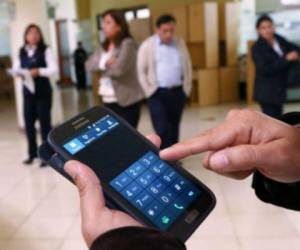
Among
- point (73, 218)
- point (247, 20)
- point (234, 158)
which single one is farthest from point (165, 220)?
point (247, 20)

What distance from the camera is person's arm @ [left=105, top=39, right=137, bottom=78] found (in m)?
3.46

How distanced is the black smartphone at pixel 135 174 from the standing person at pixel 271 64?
3035mm

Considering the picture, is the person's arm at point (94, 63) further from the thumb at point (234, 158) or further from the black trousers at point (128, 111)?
the thumb at point (234, 158)

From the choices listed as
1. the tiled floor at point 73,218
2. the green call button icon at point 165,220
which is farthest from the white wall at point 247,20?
the green call button icon at point 165,220

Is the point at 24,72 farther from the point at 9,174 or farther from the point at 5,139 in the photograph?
the point at 5,139

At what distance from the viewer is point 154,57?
379cm

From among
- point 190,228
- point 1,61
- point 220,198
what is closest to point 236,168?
point 190,228

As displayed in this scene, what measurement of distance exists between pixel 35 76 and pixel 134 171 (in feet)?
11.7

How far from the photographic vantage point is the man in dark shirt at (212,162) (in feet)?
2.08

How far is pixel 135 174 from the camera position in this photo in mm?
783

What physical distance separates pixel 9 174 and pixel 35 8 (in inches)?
96.8

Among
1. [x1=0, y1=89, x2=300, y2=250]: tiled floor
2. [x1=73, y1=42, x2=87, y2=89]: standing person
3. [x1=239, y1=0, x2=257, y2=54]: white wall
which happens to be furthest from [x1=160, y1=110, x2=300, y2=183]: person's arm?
[x1=73, y1=42, x2=87, y2=89]: standing person

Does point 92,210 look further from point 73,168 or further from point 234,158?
point 234,158

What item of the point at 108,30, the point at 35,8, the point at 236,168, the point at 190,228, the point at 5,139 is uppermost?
the point at 35,8
